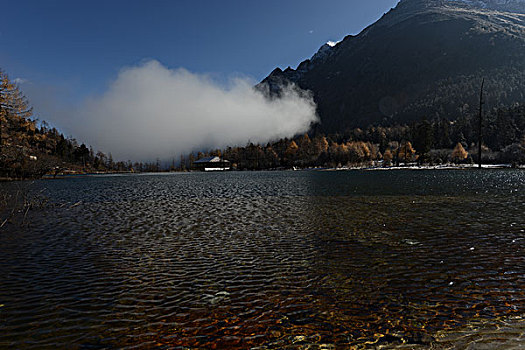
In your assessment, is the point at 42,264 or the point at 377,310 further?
the point at 42,264

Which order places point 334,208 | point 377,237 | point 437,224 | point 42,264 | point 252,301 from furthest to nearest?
point 334,208 < point 437,224 < point 377,237 < point 42,264 < point 252,301

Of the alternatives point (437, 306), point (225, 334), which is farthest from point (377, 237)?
point (225, 334)

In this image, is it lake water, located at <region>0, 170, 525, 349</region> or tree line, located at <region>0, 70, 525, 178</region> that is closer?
lake water, located at <region>0, 170, 525, 349</region>

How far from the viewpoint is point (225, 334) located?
23.3 ft

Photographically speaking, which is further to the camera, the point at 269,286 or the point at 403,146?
the point at 403,146

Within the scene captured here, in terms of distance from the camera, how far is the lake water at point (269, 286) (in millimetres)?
7035

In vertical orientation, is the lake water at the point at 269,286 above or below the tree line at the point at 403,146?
below

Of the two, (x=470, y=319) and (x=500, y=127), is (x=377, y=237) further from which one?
(x=500, y=127)

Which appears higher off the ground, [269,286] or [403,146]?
[403,146]

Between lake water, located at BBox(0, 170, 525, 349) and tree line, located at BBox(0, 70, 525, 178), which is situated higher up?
tree line, located at BBox(0, 70, 525, 178)

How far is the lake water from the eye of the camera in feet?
23.1

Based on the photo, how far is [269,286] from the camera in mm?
9898

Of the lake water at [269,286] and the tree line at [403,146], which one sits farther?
the tree line at [403,146]

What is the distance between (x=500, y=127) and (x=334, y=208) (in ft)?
620
